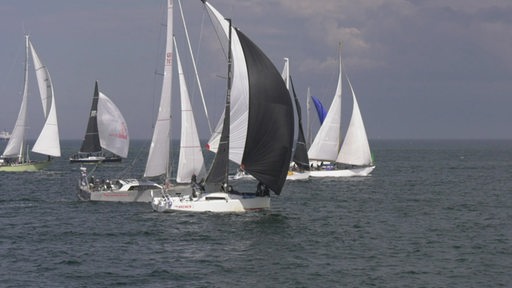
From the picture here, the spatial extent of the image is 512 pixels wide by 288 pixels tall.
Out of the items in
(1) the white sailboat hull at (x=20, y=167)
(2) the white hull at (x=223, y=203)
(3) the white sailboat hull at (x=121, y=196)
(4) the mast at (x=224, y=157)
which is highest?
(4) the mast at (x=224, y=157)

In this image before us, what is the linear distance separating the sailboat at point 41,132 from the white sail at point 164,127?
45704mm

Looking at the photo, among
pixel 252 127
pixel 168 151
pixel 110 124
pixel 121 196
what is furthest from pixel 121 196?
pixel 110 124

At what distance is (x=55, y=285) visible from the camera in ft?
95.6

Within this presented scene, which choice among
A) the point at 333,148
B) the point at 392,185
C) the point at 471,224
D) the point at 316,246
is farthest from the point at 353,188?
the point at 316,246

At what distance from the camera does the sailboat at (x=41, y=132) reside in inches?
3748

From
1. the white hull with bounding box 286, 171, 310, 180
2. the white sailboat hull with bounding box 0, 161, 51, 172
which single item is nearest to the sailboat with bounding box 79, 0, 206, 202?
the white hull with bounding box 286, 171, 310, 180

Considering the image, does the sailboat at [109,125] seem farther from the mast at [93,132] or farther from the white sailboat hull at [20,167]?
the white sailboat hull at [20,167]

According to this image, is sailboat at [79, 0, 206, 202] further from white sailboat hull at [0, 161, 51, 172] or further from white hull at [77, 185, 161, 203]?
white sailboat hull at [0, 161, 51, 172]

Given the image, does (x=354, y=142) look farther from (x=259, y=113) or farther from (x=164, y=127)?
(x=259, y=113)

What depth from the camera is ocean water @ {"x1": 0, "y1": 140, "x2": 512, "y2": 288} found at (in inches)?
1211

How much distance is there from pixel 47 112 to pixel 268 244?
6499 centimetres

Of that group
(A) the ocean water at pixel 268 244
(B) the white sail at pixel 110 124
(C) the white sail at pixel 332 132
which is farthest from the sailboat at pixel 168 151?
(B) the white sail at pixel 110 124

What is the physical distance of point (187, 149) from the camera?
2061 inches

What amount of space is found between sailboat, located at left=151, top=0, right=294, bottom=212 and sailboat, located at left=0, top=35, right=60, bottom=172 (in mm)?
54447
